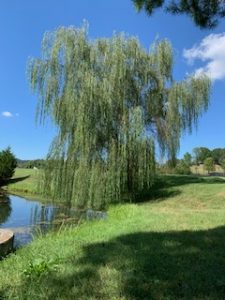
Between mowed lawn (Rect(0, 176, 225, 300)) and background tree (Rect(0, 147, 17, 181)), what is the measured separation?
26932 mm

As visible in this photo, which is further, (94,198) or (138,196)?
(138,196)

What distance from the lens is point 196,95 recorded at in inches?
781

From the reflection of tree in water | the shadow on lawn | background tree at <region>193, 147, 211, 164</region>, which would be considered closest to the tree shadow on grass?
the reflection of tree in water

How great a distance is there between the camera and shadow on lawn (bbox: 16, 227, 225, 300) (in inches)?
172

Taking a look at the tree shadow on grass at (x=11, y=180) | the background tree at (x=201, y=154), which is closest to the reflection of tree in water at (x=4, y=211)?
the tree shadow on grass at (x=11, y=180)

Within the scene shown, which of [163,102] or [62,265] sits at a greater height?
[163,102]

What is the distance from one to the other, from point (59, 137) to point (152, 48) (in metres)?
6.19

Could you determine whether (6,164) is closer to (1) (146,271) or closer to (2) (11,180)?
(2) (11,180)

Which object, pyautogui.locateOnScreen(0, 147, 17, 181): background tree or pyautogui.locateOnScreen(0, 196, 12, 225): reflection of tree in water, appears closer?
pyautogui.locateOnScreen(0, 196, 12, 225): reflection of tree in water

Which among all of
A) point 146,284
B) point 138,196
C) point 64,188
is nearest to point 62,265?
point 146,284

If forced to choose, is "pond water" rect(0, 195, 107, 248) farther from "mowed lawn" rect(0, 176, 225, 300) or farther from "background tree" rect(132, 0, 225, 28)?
"background tree" rect(132, 0, 225, 28)

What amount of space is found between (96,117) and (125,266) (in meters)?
11.9

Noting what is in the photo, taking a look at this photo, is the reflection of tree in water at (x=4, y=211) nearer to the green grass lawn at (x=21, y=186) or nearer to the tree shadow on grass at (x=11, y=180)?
the green grass lawn at (x=21, y=186)

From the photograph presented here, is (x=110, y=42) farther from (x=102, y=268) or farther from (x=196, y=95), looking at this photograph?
(x=102, y=268)
